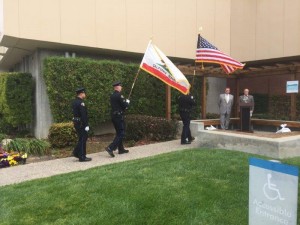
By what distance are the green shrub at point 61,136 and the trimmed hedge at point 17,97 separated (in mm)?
3271

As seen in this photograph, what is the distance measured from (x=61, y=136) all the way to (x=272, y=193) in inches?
341

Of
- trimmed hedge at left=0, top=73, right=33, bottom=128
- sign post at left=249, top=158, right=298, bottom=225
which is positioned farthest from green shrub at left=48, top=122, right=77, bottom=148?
sign post at left=249, top=158, right=298, bottom=225

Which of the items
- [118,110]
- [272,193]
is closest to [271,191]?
[272,193]

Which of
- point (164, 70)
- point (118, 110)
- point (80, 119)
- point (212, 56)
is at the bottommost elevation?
point (80, 119)

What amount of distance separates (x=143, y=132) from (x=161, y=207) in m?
6.78

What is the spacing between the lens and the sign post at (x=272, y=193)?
2.79 metres

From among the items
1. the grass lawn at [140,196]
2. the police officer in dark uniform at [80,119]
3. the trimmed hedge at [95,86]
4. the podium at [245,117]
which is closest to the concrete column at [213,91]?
the trimmed hedge at [95,86]

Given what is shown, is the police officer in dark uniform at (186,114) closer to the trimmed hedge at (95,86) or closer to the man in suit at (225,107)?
the man in suit at (225,107)

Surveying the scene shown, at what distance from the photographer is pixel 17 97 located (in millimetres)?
13438

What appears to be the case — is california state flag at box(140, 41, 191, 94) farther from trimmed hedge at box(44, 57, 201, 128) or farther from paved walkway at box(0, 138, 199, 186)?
trimmed hedge at box(44, 57, 201, 128)

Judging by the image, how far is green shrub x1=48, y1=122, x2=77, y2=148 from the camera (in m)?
10.7

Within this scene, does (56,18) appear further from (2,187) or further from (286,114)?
(286,114)

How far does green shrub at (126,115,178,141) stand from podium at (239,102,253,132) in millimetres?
2911

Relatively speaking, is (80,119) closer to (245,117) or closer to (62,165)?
(62,165)
